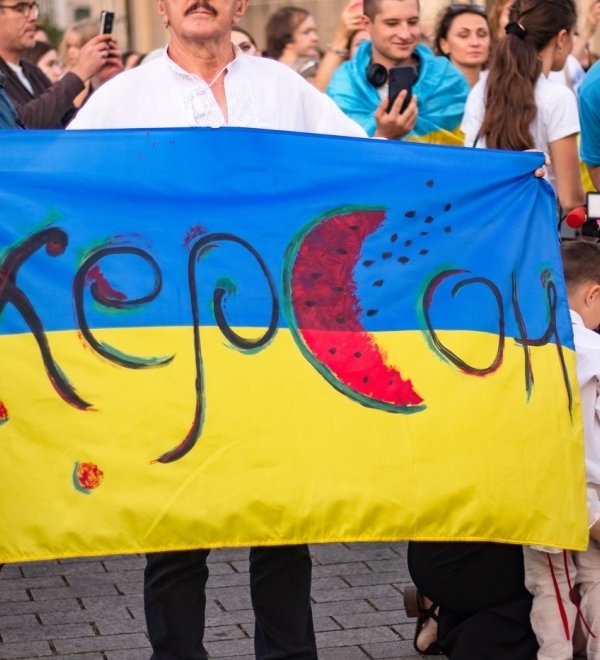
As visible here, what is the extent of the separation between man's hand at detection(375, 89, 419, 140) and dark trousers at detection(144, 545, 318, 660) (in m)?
2.71

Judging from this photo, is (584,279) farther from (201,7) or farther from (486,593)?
(201,7)

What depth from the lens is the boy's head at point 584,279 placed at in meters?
4.30

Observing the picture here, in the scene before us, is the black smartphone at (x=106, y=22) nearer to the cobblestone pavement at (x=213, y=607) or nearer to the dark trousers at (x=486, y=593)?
the cobblestone pavement at (x=213, y=607)

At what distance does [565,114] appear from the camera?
5.81 metres

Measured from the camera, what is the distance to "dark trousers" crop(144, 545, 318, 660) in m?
3.92

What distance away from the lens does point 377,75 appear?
674 cm

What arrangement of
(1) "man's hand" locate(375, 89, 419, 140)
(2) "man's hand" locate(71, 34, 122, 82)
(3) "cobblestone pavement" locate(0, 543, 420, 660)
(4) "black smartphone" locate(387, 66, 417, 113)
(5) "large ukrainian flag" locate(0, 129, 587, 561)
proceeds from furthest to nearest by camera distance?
(2) "man's hand" locate(71, 34, 122, 82) < (4) "black smartphone" locate(387, 66, 417, 113) < (1) "man's hand" locate(375, 89, 419, 140) < (3) "cobblestone pavement" locate(0, 543, 420, 660) < (5) "large ukrainian flag" locate(0, 129, 587, 561)

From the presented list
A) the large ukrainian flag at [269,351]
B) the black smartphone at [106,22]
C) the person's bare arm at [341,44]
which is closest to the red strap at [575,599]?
the large ukrainian flag at [269,351]

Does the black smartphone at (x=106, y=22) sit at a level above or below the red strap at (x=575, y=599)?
above

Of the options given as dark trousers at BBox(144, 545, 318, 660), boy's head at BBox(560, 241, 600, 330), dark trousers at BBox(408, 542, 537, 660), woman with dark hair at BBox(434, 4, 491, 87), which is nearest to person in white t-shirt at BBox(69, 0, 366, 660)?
dark trousers at BBox(144, 545, 318, 660)

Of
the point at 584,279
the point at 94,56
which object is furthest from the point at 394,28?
the point at 584,279

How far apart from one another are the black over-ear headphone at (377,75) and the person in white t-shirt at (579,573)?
9.21ft

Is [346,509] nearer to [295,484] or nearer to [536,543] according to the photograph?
[295,484]

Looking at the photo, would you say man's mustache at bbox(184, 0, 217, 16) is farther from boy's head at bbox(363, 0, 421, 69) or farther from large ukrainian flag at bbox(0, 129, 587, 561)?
boy's head at bbox(363, 0, 421, 69)
